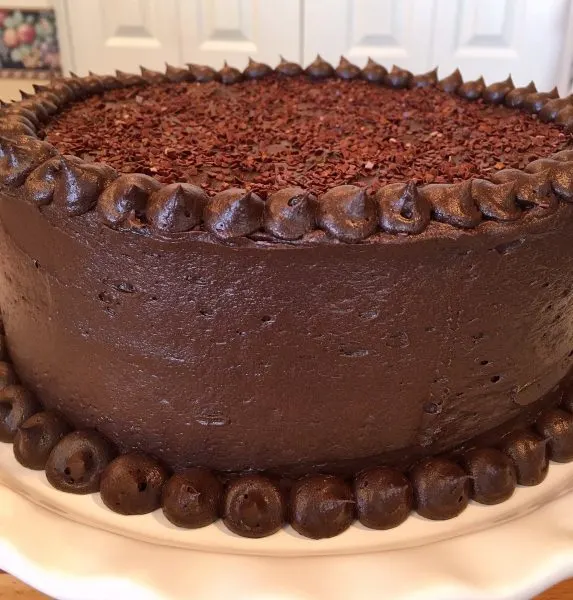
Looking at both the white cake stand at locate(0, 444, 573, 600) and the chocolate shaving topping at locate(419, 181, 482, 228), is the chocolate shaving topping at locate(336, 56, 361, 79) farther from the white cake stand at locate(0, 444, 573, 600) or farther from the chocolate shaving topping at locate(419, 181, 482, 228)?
the white cake stand at locate(0, 444, 573, 600)

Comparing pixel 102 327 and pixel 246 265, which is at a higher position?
pixel 246 265

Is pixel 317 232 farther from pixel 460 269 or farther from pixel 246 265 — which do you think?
pixel 460 269

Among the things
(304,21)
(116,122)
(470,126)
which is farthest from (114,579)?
(304,21)

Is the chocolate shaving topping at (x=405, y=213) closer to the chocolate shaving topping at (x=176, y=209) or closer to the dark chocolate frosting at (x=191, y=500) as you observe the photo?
the chocolate shaving topping at (x=176, y=209)

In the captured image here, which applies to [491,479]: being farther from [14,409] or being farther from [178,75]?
[178,75]

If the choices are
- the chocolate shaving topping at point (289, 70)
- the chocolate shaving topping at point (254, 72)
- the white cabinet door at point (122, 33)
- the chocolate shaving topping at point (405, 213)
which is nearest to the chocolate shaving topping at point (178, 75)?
the chocolate shaving topping at point (254, 72)

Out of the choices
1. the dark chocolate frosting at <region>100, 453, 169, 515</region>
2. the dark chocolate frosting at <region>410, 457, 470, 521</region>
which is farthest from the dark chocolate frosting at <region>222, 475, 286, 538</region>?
the dark chocolate frosting at <region>410, 457, 470, 521</region>
